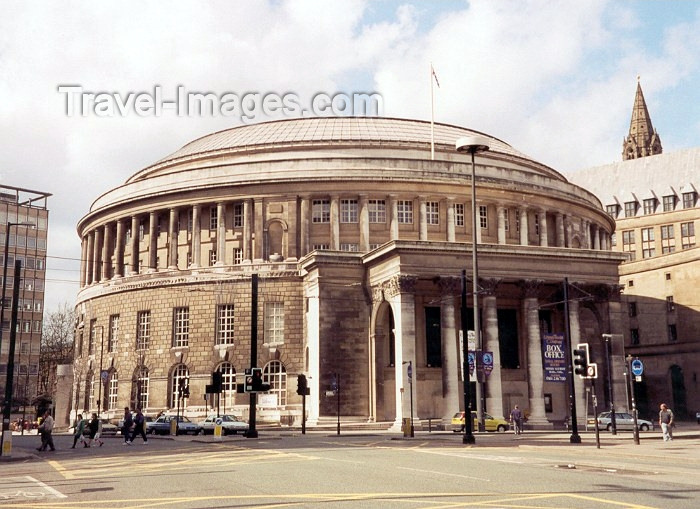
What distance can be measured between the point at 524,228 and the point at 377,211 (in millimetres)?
13234

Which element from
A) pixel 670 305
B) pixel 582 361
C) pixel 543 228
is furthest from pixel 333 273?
pixel 670 305

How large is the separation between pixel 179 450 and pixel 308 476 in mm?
14803

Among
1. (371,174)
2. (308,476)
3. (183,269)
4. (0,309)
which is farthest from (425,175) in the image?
(308,476)

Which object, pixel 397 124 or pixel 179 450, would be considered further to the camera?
pixel 397 124

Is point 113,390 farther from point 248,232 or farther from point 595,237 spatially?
point 595,237

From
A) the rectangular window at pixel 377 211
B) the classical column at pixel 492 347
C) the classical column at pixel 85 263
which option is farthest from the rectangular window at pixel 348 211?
the classical column at pixel 85 263

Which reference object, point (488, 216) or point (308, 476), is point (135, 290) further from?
point (308, 476)

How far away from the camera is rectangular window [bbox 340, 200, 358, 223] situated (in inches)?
2638

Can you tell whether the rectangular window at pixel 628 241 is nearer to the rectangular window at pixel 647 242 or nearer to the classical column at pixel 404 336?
the rectangular window at pixel 647 242

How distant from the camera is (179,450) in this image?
3222cm

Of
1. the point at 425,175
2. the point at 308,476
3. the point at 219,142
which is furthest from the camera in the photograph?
the point at 219,142

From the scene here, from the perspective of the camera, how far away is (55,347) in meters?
113

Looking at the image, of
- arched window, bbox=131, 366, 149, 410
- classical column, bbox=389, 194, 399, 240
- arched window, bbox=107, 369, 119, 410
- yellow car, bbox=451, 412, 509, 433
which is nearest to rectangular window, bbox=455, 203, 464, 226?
classical column, bbox=389, 194, 399, 240

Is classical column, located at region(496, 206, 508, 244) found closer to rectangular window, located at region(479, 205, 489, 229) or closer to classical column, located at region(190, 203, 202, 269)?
rectangular window, located at region(479, 205, 489, 229)
